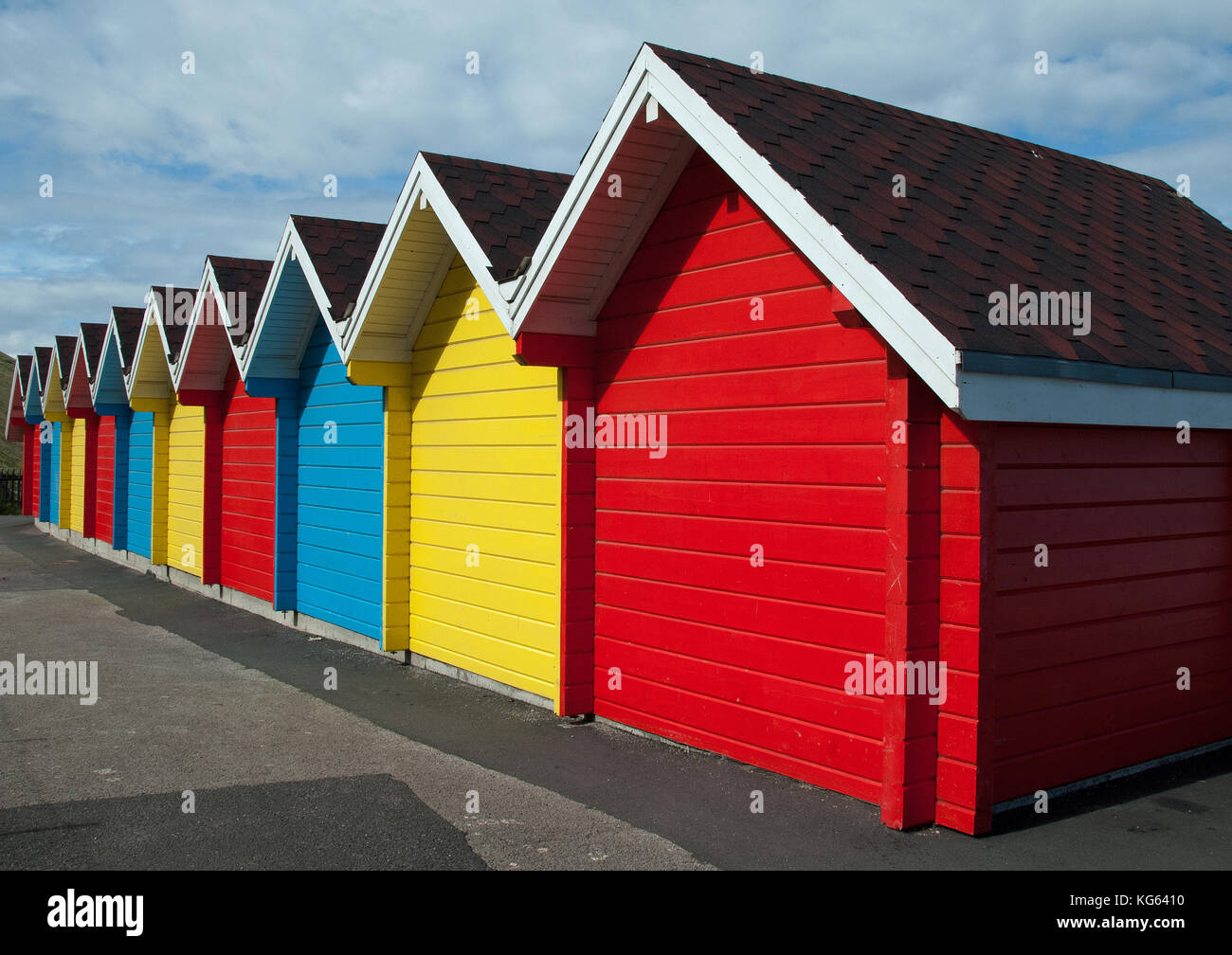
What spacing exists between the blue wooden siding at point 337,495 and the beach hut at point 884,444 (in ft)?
13.1

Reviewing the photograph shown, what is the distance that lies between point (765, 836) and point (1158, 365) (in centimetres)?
322

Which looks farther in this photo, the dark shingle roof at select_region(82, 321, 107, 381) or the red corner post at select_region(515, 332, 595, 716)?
the dark shingle roof at select_region(82, 321, 107, 381)

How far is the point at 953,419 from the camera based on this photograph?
536 cm

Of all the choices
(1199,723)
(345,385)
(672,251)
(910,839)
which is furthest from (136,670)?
(1199,723)

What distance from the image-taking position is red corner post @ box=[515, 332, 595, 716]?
7.91 meters

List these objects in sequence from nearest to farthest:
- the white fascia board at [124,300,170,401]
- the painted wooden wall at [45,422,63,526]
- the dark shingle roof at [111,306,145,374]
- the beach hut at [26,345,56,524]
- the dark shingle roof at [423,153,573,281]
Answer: the dark shingle roof at [423,153,573,281], the white fascia board at [124,300,170,401], the dark shingle roof at [111,306,145,374], the painted wooden wall at [45,422,63,526], the beach hut at [26,345,56,524]

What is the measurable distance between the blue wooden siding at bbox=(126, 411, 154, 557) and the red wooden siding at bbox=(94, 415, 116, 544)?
100 centimetres

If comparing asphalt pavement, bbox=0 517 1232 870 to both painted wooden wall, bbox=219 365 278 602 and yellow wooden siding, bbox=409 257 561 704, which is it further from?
painted wooden wall, bbox=219 365 278 602

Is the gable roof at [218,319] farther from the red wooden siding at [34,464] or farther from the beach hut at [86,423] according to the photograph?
the red wooden siding at [34,464]

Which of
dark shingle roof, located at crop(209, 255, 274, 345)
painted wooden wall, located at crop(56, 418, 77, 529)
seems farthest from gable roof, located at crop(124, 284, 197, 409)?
painted wooden wall, located at crop(56, 418, 77, 529)

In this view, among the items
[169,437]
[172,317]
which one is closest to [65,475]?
[169,437]

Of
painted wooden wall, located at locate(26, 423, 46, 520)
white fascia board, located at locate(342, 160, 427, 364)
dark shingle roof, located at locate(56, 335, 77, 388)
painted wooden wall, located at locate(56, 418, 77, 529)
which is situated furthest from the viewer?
painted wooden wall, located at locate(26, 423, 46, 520)

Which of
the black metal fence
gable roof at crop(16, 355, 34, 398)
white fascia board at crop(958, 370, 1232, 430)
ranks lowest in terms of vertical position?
the black metal fence

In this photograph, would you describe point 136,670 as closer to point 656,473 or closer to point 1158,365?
point 656,473
